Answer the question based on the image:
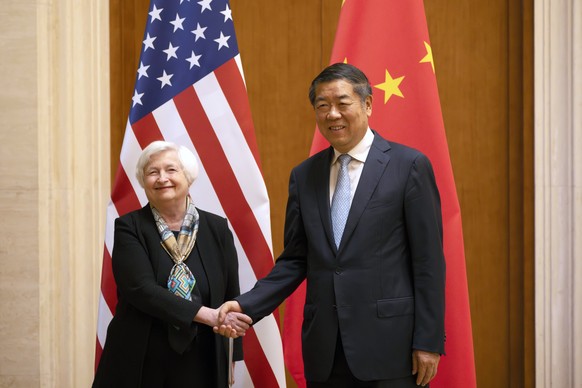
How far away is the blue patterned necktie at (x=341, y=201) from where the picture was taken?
8.13 ft

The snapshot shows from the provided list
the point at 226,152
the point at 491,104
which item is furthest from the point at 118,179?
the point at 491,104

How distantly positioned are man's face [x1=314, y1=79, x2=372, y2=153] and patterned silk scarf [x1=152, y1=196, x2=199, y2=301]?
656 mm

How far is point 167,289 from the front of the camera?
264cm

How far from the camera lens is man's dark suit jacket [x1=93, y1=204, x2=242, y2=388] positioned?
2.57 meters

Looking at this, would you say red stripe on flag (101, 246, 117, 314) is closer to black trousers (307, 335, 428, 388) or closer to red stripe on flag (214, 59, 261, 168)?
red stripe on flag (214, 59, 261, 168)

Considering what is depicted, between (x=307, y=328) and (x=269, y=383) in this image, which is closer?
(x=307, y=328)

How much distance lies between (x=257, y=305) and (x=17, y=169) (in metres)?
1.72

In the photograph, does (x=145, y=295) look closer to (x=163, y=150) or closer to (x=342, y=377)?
(x=163, y=150)

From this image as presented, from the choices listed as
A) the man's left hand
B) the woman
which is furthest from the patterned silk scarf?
the man's left hand

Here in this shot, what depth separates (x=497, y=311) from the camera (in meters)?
4.13

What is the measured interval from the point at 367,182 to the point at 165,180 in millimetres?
784

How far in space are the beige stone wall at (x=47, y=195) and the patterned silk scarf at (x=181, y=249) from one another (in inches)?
47.1

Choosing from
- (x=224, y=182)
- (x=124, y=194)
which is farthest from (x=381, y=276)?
(x=124, y=194)

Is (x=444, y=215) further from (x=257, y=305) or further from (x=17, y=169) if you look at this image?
(x=17, y=169)
